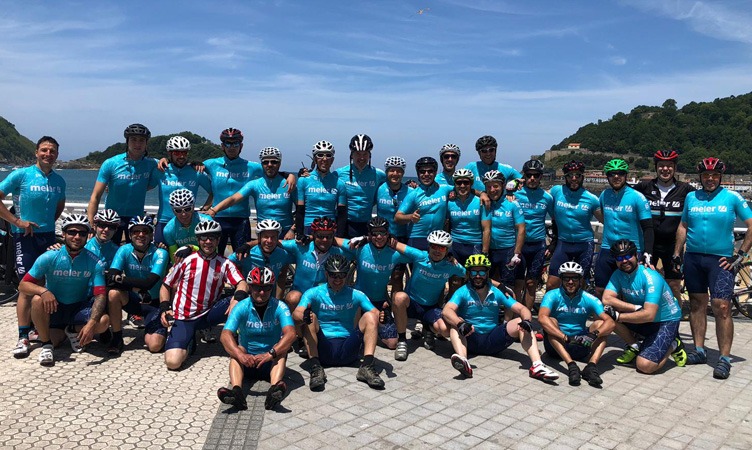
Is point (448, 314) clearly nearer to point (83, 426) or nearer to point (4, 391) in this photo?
point (83, 426)

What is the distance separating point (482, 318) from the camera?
24.0ft

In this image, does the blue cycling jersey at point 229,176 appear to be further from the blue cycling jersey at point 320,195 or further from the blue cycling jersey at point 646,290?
the blue cycling jersey at point 646,290

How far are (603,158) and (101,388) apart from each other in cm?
14862

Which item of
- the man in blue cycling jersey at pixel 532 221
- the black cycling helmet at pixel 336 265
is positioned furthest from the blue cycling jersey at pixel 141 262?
the man in blue cycling jersey at pixel 532 221

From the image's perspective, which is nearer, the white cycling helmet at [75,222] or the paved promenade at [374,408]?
the paved promenade at [374,408]

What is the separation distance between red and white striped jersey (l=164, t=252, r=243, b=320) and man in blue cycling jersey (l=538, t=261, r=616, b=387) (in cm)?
387

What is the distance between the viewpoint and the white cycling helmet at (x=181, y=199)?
304 inches

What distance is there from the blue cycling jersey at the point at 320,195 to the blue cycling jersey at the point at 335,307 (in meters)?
1.69

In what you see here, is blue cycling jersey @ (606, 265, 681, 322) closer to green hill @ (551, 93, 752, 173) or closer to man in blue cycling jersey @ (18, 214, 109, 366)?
man in blue cycling jersey @ (18, 214, 109, 366)

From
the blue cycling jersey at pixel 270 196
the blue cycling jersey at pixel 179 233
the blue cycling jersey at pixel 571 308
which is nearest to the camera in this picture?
the blue cycling jersey at pixel 571 308

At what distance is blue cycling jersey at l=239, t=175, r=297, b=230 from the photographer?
838cm

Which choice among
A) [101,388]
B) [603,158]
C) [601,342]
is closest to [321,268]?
[101,388]

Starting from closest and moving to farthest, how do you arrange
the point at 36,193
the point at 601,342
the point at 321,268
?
the point at 601,342
the point at 321,268
the point at 36,193

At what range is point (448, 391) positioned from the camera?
623 cm
